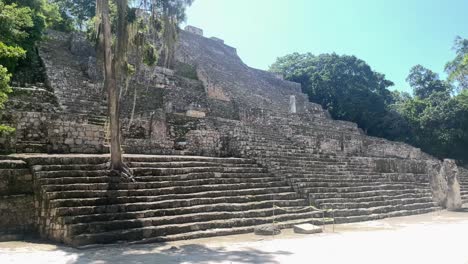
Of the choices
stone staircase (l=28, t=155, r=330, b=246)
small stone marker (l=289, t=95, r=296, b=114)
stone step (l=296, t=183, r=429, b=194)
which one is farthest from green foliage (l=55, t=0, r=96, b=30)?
stone step (l=296, t=183, r=429, b=194)

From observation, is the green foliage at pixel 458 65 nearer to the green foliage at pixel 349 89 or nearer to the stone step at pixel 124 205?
the green foliage at pixel 349 89

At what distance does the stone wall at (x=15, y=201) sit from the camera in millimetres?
7137

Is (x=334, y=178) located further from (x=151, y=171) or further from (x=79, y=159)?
(x=79, y=159)

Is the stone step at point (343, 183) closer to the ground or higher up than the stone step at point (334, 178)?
closer to the ground

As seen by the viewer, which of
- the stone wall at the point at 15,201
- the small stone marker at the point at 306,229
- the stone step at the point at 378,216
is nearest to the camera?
the stone wall at the point at 15,201

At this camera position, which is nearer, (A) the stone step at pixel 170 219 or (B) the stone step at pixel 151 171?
(A) the stone step at pixel 170 219

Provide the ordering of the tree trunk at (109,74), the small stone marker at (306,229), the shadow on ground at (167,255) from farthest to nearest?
the tree trunk at (109,74)
the small stone marker at (306,229)
the shadow on ground at (167,255)

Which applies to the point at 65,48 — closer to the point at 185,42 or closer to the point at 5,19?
the point at 185,42

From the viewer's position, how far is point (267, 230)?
8359 mm

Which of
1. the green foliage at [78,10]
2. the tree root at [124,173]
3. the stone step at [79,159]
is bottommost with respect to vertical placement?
the tree root at [124,173]

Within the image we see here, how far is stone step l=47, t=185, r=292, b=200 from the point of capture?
293 inches

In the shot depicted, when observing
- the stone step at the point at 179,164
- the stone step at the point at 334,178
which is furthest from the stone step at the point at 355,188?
the stone step at the point at 179,164

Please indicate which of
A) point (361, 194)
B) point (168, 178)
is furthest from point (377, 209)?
point (168, 178)

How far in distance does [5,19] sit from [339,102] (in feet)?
85.8
